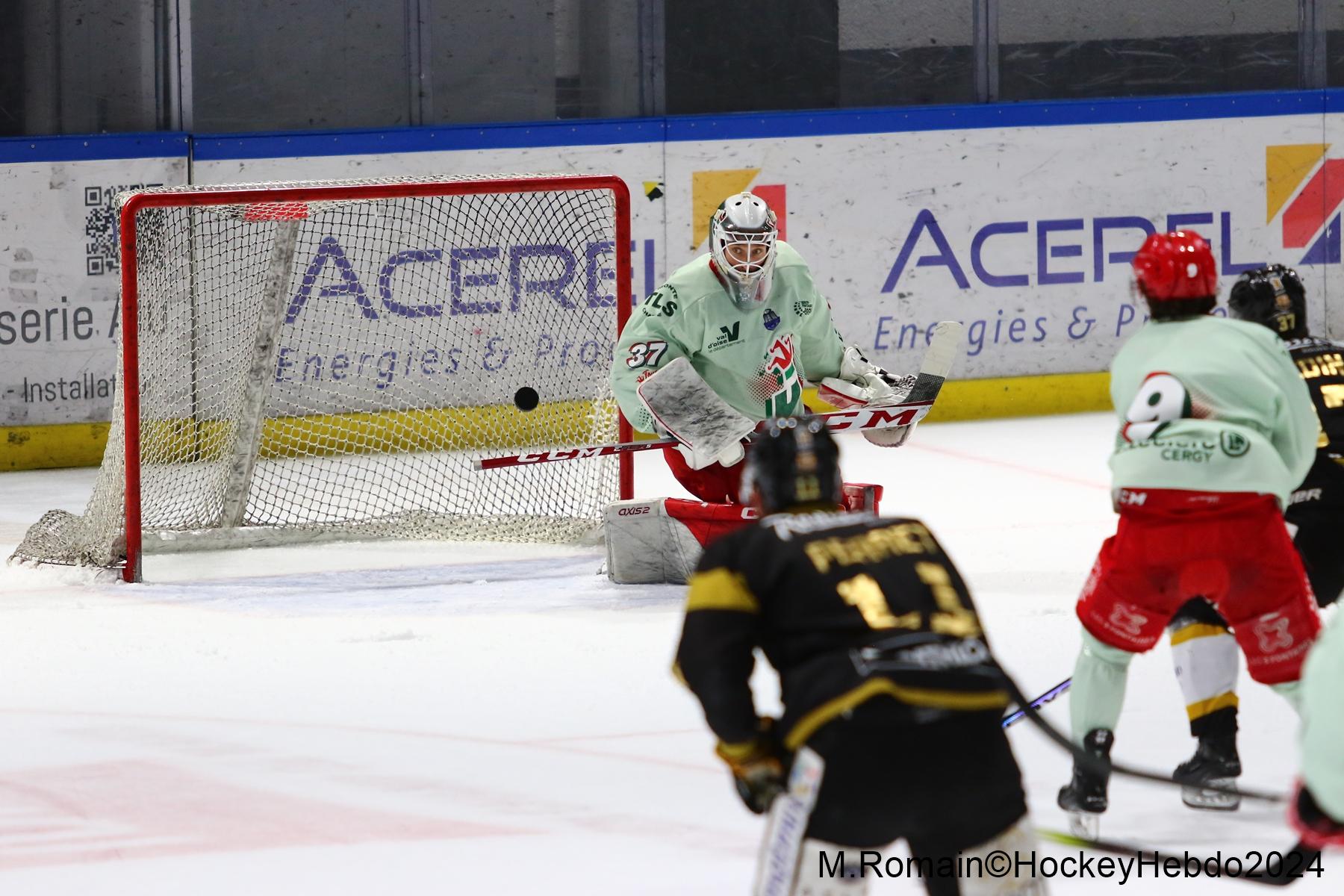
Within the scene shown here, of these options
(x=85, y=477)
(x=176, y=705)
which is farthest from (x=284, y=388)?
(x=176, y=705)

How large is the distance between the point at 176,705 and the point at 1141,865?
2221 mm

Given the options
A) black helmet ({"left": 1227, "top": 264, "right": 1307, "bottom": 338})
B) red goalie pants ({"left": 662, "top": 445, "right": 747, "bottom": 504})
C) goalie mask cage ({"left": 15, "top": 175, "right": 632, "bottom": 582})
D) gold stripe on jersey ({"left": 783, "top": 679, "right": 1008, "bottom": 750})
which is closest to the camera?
gold stripe on jersey ({"left": 783, "top": 679, "right": 1008, "bottom": 750})

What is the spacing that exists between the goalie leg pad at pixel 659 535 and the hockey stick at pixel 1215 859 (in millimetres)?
2180

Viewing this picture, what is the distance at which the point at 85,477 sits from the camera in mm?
7965

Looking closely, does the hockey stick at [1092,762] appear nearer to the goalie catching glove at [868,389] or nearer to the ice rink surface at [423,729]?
the ice rink surface at [423,729]

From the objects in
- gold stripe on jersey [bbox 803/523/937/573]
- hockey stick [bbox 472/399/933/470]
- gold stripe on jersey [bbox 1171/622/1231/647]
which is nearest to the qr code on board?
hockey stick [bbox 472/399/933/470]

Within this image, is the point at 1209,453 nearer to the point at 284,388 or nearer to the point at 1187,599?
the point at 1187,599

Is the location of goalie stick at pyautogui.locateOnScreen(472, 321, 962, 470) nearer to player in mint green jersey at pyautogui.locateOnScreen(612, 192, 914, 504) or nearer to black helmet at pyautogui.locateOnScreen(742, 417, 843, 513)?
player in mint green jersey at pyautogui.locateOnScreen(612, 192, 914, 504)

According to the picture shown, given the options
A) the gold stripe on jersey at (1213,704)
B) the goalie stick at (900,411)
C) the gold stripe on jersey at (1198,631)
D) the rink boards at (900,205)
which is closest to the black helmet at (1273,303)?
the gold stripe on jersey at (1198,631)

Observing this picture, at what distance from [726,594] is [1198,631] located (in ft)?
5.39

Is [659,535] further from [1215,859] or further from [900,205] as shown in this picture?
[900,205]

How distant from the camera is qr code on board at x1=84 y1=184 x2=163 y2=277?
7.93 metres

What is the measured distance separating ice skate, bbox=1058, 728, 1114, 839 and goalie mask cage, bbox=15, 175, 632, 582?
3001 millimetres

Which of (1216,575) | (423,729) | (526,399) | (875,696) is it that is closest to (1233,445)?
(1216,575)
